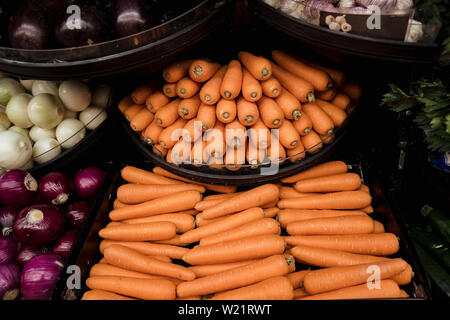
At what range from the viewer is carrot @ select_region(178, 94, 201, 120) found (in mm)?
1450

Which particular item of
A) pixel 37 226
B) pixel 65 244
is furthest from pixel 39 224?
pixel 65 244

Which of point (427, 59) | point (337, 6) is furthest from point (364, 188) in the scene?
point (337, 6)

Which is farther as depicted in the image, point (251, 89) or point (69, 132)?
point (69, 132)

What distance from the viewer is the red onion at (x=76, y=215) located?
159 cm

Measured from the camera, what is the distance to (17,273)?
1.38m

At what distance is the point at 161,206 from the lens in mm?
1551

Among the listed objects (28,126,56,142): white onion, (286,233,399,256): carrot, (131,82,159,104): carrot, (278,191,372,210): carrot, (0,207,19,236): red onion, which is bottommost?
(0,207,19,236): red onion

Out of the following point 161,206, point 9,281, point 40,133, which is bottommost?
point 9,281

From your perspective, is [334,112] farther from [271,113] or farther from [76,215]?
[76,215]

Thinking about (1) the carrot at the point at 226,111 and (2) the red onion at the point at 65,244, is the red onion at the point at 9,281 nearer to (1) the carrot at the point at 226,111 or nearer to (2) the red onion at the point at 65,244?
(2) the red onion at the point at 65,244

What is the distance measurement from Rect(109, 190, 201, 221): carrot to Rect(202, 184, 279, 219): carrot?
10 centimetres

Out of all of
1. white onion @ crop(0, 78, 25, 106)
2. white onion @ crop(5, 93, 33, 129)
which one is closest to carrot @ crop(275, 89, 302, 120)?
white onion @ crop(5, 93, 33, 129)

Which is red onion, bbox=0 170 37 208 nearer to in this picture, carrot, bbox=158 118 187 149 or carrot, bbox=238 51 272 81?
carrot, bbox=158 118 187 149

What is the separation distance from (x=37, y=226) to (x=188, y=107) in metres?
0.81
